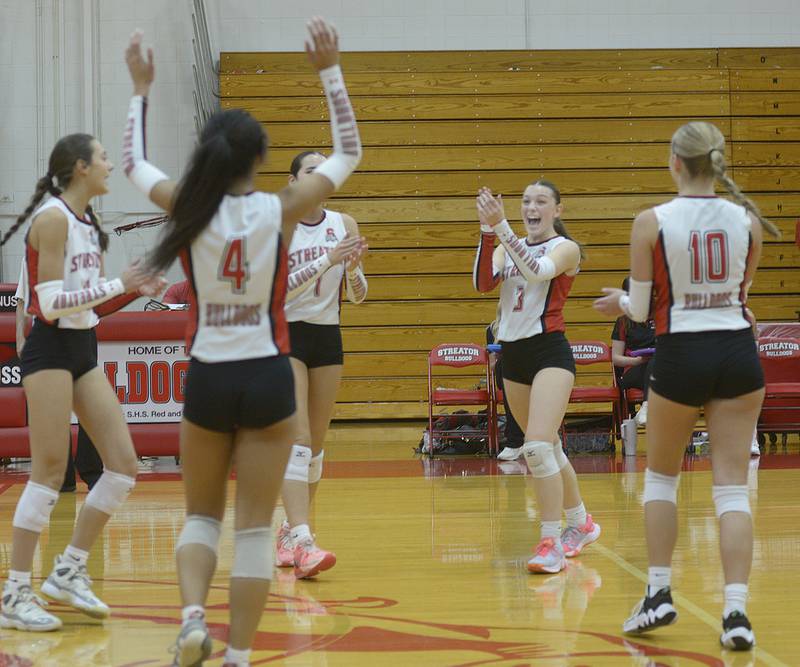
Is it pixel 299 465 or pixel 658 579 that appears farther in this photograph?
pixel 299 465

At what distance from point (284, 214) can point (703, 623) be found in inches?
76.7

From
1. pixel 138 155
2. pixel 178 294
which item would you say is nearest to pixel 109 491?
pixel 138 155

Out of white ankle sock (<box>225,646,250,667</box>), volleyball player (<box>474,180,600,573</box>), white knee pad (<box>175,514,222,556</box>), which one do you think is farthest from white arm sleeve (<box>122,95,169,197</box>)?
volleyball player (<box>474,180,600,573</box>)

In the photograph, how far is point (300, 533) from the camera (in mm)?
4477

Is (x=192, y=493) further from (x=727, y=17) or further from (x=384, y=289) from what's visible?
(x=727, y=17)

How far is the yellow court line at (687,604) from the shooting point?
3.10 metres

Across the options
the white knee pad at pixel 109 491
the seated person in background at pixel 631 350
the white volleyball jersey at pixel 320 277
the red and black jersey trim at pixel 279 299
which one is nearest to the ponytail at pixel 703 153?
the red and black jersey trim at pixel 279 299

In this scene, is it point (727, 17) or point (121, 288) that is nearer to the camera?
point (121, 288)

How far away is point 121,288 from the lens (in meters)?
3.41

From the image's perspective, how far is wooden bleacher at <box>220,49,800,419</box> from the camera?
12180 millimetres

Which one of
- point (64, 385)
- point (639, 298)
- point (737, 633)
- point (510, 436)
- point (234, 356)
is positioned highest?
point (639, 298)

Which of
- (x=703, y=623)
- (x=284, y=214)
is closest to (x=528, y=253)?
(x=703, y=623)

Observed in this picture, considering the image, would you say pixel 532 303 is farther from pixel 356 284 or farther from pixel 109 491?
pixel 109 491

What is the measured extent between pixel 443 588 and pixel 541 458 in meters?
0.74
